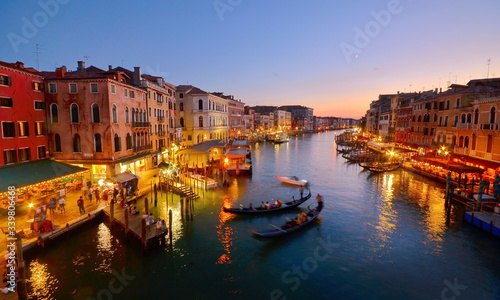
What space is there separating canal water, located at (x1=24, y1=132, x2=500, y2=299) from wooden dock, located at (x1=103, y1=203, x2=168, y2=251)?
61cm

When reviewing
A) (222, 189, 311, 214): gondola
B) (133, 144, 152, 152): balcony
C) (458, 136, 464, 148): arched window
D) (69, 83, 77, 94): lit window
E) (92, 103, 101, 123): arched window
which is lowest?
(222, 189, 311, 214): gondola

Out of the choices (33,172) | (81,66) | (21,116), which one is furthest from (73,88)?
(33,172)

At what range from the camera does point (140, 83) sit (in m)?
33.2

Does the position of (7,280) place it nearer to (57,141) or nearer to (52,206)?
(52,206)

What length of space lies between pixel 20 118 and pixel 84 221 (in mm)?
10481

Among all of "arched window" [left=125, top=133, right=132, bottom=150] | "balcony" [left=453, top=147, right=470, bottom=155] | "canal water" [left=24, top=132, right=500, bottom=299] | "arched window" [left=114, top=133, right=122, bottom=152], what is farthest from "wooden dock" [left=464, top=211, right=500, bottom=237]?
"arched window" [left=125, top=133, right=132, bottom=150]

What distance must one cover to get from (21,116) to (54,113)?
10.1 ft

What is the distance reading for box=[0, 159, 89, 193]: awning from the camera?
18203mm

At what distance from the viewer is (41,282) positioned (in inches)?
531

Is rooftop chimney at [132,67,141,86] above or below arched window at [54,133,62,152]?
above

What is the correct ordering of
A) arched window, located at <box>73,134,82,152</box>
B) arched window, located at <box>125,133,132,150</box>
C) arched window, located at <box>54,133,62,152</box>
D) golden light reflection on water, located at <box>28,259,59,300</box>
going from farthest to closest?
arched window, located at <box>125,133,132,150</box>, arched window, located at <box>73,134,82,152</box>, arched window, located at <box>54,133,62,152</box>, golden light reflection on water, located at <box>28,259,59,300</box>

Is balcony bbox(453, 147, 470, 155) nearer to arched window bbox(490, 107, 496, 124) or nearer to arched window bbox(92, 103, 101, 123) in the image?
arched window bbox(490, 107, 496, 124)

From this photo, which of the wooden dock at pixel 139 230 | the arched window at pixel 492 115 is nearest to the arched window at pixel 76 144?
the wooden dock at pixel 139 230

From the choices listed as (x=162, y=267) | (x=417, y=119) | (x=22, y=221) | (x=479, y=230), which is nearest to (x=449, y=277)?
(x=479, y=230)
